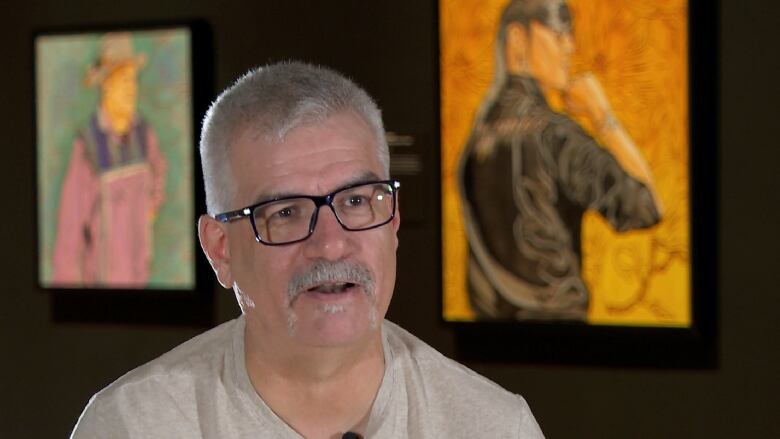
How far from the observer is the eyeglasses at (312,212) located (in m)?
1.94

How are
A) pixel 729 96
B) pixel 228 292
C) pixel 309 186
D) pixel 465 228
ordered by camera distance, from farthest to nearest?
pixel 228 292, pixel 465 228, pixel 729 96, pixel 309 186

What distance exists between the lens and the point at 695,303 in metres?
3.81

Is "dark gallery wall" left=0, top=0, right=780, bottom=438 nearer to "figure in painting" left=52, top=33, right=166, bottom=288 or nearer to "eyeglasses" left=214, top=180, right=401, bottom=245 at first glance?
"figure in painting" left=52, top=33, right=166, bottom=288

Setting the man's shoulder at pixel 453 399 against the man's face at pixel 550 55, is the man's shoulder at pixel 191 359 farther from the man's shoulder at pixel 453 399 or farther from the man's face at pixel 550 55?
the man's face at pixel 550 55

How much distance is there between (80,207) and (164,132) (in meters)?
0.47

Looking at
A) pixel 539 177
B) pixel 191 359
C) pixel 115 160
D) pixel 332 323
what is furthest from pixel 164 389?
pixel 115 160

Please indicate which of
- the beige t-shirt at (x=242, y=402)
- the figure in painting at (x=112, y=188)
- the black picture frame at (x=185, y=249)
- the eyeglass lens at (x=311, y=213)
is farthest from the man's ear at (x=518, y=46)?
the eyeglass lens at (x=311, y=213)

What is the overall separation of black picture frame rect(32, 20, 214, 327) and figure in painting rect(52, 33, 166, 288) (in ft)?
0.15

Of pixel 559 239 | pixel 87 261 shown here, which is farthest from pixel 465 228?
pixel 87 261

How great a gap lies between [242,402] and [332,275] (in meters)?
0.33

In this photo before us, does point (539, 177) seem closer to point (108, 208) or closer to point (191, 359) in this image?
Result: point (108, 208)

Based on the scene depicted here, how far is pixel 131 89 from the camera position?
4.66 metres

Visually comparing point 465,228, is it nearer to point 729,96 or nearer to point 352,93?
point 729,96

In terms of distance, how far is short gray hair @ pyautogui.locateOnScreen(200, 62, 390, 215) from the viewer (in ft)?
6.48
